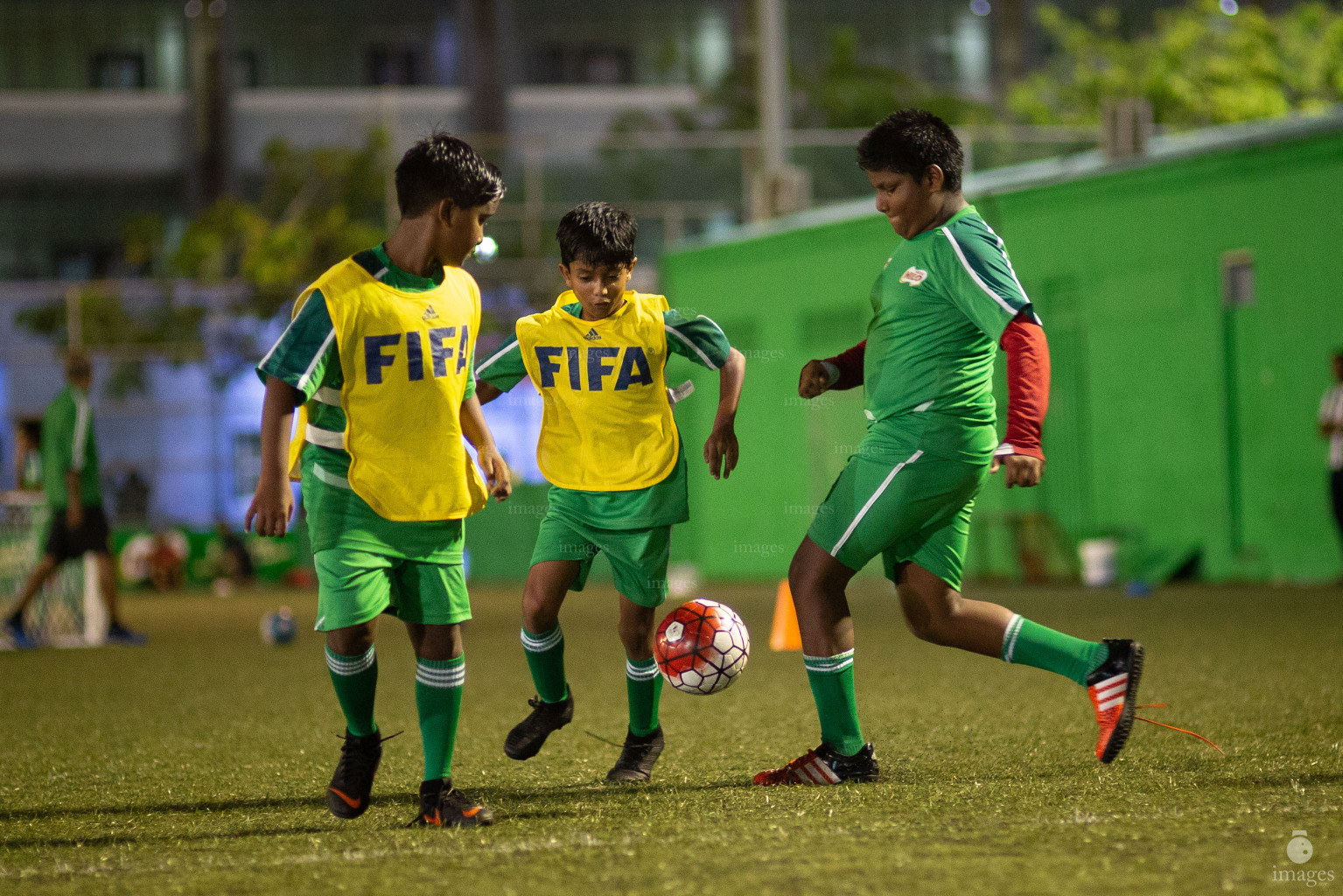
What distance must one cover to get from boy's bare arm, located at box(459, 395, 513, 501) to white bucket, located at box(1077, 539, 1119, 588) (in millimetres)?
12261

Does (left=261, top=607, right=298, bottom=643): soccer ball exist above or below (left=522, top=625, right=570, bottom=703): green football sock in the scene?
below

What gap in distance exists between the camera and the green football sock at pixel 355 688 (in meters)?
4.86

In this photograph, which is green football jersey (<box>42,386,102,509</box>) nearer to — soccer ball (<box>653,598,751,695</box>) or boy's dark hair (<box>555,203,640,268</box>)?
soccer ball (<box>653,598,751,695</box>)

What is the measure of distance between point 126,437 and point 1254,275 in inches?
600

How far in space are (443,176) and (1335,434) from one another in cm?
1118

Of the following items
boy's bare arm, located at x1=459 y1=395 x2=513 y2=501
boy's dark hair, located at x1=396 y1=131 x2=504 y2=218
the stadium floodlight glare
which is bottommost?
boy's bare arm, located at x1=459 y1=395 x2=513 y2=501

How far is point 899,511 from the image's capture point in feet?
16.8

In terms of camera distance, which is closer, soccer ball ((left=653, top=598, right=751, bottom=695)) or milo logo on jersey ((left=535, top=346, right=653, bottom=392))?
milo logo on jersey ((left=535, top=346, right=653, bottom=392))

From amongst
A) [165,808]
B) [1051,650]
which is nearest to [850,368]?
[1051,650]

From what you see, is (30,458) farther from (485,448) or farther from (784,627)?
(485,448)

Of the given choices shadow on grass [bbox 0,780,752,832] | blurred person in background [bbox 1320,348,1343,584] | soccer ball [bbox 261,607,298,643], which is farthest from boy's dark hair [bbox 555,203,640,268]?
blurred person in background [bbox 1320,348,1343,584]

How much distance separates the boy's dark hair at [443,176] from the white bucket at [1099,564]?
42.0 ft

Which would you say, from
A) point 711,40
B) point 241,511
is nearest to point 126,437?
point 241,511

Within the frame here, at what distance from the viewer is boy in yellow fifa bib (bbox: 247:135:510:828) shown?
4.70 m
